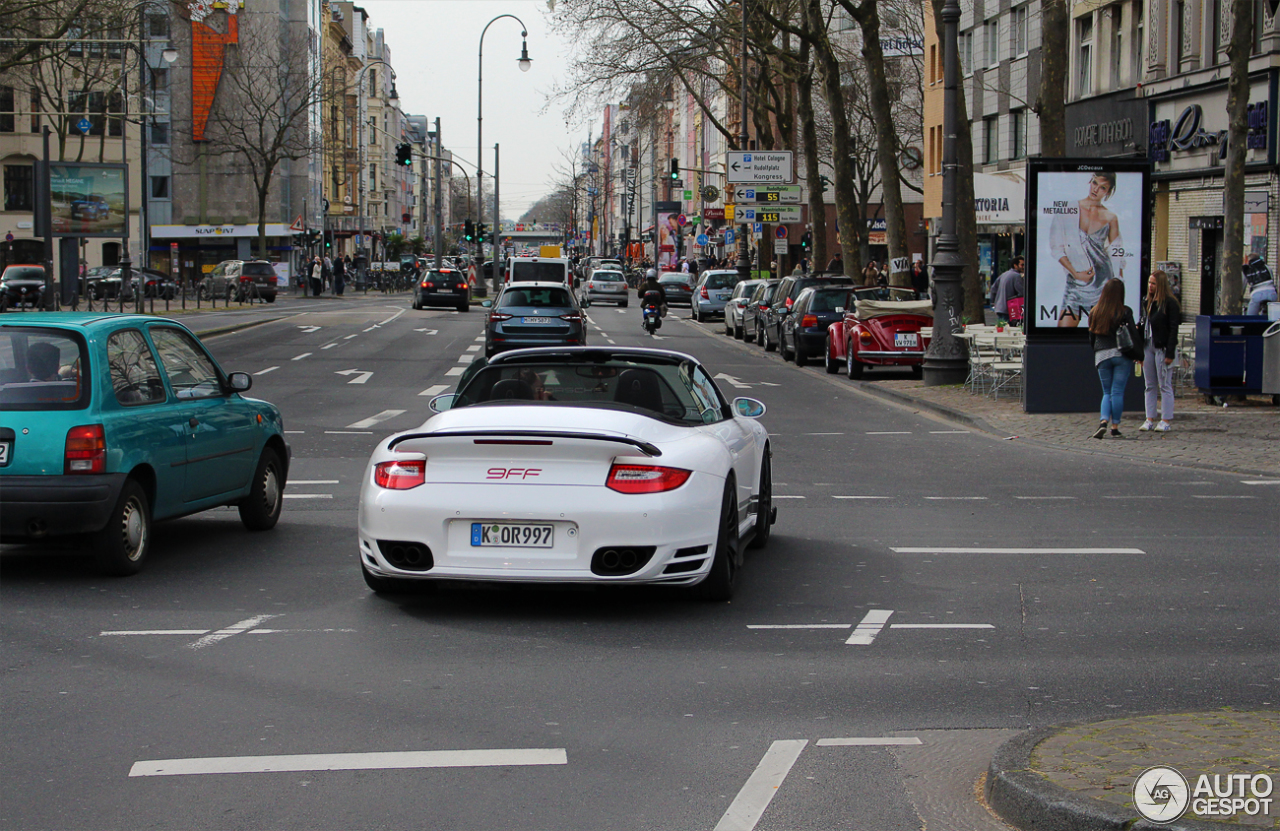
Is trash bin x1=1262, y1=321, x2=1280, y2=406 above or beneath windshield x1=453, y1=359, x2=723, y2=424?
beneath

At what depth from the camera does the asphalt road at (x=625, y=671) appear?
4.86m

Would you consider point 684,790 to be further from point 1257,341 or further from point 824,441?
point 1257,341

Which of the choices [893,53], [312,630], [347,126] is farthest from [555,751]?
[347,126]

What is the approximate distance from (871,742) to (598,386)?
11.3ft

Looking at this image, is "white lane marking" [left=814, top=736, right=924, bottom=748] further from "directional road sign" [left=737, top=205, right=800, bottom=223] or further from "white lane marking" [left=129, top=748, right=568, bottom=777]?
"directional road sign" [left=737, top=205, right=800, bottom=223]

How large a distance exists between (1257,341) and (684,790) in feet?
55.6

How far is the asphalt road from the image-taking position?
4.86 m

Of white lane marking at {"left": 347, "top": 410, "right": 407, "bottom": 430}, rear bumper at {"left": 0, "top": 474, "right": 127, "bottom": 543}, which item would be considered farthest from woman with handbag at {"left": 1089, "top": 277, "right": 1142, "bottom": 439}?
rear bumper at {"left": 0, "top": 474, "right": 127, "bottom": 543}

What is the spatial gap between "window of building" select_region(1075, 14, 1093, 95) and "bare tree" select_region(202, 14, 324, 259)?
44713 millimetres

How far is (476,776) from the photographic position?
199 inches

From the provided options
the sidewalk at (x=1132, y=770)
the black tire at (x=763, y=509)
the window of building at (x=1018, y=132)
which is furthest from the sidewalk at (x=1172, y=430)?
the window of building at (x=1018, y=132)

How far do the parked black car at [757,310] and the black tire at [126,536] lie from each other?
27.9 m

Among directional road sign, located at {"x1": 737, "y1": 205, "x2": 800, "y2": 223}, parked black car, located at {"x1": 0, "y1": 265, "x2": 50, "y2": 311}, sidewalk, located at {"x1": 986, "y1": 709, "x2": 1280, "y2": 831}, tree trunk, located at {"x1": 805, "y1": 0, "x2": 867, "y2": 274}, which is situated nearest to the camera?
sidewalk, located at {"x1": 986, "y1": 709, "x2": 1280, "y2": 831}

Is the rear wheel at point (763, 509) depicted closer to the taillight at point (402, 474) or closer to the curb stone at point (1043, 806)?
the taillight at point (402, 474)
